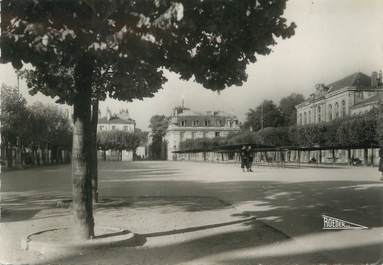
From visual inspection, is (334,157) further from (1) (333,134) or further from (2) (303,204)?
(2) (303,204)

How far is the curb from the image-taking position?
781cm

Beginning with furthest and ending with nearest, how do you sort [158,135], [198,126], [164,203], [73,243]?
[158,135] < [198,126] < [164,203] < [73,243]

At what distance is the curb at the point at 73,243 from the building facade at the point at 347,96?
67496mm

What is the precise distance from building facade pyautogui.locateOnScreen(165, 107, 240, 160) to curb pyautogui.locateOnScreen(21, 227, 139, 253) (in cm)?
12319

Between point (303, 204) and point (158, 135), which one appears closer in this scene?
point (303, 204)

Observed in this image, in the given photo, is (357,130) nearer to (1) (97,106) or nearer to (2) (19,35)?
(1) (97,106)

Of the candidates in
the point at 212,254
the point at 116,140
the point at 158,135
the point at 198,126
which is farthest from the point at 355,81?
the point at 212,254

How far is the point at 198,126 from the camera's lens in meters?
135

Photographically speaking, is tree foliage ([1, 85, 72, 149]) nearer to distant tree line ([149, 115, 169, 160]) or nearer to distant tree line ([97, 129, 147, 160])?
distant tree line ([97, 129, 147, 160])

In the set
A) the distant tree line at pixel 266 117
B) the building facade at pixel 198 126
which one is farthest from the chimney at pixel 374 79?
the building facade at pixel 198 126

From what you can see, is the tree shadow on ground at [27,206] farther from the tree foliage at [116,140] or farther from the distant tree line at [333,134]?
the tree foliage at [116,140]

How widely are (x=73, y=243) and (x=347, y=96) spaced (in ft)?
255

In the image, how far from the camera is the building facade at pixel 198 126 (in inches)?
5261

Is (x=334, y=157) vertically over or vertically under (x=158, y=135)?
under
